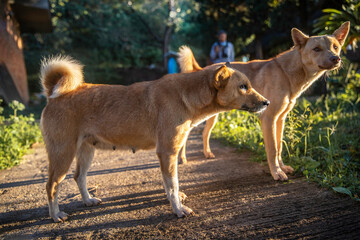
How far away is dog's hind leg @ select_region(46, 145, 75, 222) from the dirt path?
111 mm

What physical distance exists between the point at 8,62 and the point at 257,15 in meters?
10.4

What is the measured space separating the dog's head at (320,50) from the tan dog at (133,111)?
3.60 feet

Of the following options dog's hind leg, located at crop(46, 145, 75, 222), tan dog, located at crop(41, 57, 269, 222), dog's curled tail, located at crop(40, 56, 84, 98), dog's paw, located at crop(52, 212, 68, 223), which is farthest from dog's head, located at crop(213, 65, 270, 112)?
Result: dog's paw, located at crop(52, 212, 68, 223)

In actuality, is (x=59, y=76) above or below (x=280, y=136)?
above

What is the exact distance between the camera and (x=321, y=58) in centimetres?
331

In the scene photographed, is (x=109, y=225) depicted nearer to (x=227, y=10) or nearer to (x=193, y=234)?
(x=193, y=234)

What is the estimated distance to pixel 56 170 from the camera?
2.73m

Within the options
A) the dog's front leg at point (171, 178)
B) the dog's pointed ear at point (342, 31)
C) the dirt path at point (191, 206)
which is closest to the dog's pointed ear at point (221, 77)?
the dog's front leg at point (171, 178)

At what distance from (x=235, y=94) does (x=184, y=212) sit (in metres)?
1.38

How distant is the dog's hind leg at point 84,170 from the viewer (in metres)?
3.09

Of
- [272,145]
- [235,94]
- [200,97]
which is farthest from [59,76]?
[272,145]

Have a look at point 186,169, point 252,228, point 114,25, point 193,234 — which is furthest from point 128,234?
point 114,25

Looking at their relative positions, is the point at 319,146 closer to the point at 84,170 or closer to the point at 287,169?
the point at 287,169

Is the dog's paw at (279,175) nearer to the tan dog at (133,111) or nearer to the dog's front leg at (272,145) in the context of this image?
the dog's front leg at (272,145)
